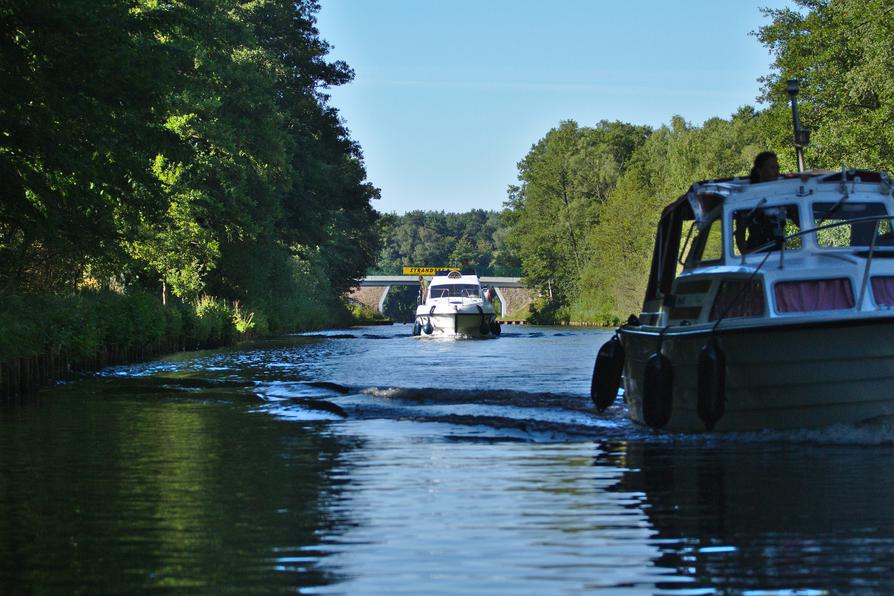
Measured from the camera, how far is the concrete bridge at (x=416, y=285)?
494ft

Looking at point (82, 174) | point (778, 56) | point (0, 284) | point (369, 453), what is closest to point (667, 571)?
point (369, 453)

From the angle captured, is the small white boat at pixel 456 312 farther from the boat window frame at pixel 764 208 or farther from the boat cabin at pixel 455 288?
the boat window frame at pixel 764 208

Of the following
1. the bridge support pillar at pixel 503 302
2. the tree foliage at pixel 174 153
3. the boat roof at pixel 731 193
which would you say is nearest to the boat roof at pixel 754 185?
the boat roof at pixel 731 193

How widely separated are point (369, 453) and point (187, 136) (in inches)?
1636

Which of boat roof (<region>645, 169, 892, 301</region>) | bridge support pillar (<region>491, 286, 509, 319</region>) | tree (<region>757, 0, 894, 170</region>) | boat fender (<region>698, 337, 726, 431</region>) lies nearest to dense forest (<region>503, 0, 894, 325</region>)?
tree (<region>757, 0, 894, 170</region>)

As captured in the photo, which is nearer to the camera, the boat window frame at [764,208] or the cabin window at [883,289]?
the cabin window at [883,289]

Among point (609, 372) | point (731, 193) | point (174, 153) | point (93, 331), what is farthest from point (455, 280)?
point (731, 193)

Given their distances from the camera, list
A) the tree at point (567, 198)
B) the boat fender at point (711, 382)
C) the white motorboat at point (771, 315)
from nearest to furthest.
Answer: the white motorboat at point (771, 315) < the boat fender at point (711, 382) < the tree at point (567, 198)

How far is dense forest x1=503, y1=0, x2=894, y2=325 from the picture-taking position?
53188 millimetres

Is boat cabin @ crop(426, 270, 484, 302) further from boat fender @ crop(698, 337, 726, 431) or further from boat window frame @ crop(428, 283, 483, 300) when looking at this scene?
boat fender @ crop(698, 337, 726, 431)

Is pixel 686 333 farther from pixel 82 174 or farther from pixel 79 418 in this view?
pixel 82 174

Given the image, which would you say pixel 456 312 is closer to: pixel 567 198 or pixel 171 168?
pixel 171 168

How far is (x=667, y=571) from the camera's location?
7.93 metres

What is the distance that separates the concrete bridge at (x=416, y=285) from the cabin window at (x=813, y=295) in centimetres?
13113
